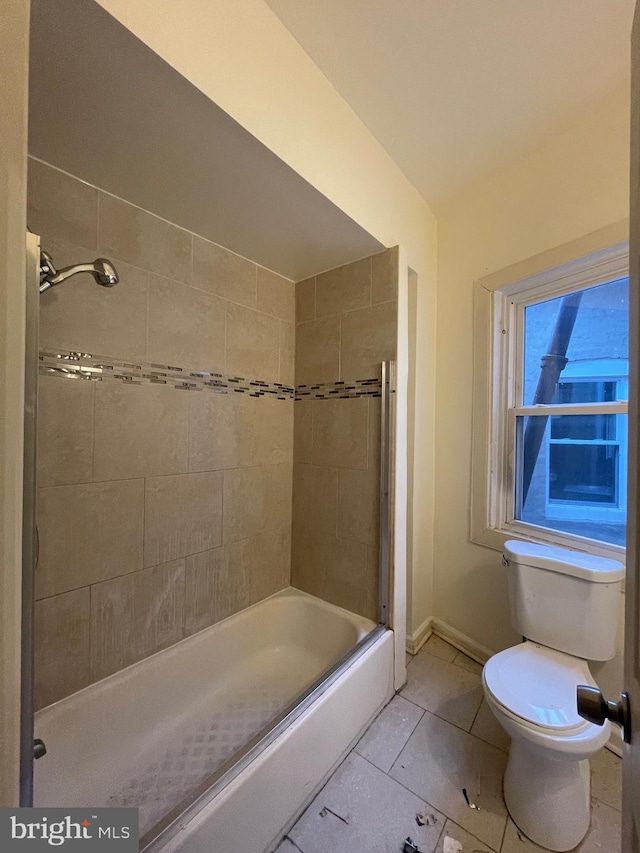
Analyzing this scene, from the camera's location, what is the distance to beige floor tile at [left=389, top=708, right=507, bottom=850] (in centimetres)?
111

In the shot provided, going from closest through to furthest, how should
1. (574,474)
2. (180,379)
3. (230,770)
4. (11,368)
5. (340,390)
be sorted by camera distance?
1. (11,368)
2. (230,770)
3. (180,379)
4. (574,474)
5. (340,390)

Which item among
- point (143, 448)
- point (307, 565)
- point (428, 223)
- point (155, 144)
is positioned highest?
point (428, 223)

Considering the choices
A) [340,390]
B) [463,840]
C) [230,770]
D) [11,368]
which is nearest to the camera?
[11,368]

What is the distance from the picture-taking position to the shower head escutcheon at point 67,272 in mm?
970

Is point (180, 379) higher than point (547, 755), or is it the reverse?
point (180, 379)

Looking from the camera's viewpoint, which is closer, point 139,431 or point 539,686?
point 539,686

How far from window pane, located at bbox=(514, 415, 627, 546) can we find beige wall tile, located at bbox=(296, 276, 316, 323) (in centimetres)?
130

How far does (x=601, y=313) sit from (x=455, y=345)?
2.13 feet

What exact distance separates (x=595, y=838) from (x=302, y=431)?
1852 mm

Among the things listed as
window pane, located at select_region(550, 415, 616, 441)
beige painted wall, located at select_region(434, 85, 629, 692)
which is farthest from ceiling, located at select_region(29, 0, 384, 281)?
window pane, located at select_region(550, 415, 616, 441)

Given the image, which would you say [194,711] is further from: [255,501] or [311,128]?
[311,128]

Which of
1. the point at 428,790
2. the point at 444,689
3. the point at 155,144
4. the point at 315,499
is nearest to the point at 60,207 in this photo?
the point at 155,144

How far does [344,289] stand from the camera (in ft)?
5.92

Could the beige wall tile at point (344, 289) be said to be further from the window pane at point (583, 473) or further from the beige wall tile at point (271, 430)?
the window pane at point (583, 473)
